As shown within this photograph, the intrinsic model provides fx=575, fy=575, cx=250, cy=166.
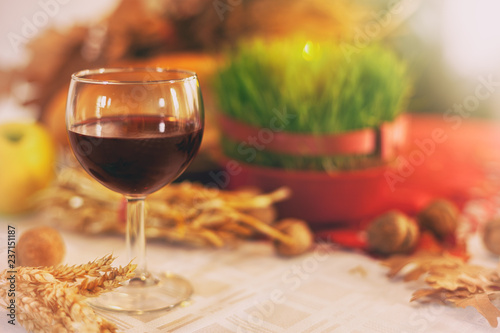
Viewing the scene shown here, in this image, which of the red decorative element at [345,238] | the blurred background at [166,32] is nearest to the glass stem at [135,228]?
the red decorative element at [345,238]

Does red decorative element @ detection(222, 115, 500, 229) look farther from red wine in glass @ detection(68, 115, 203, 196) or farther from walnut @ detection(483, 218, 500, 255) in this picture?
red wine in glass @ detection(68, 115, 203, 196)

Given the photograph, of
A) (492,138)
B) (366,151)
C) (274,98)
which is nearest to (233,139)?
(274,98)

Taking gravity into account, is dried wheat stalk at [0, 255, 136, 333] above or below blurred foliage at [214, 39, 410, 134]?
below

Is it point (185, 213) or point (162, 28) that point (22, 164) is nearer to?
point (185, 213)

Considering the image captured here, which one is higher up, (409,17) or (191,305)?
(409,17)

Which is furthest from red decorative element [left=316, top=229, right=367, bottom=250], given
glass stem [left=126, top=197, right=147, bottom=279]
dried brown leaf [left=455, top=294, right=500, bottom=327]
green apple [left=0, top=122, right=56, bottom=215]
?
green apple [left=0, top=122, right=56, bottom=215]

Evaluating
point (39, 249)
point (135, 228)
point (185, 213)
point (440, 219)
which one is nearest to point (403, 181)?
point (440, 219)

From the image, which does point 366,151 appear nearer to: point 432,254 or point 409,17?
point 432,254
